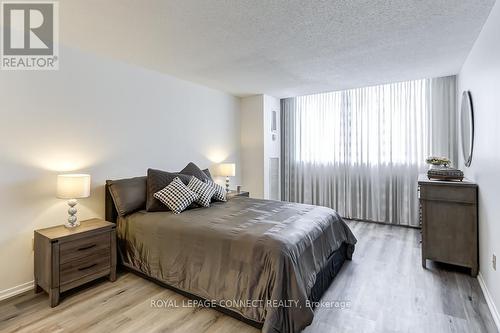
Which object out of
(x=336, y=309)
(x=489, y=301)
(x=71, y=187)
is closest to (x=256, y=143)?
(x=71, y=187)

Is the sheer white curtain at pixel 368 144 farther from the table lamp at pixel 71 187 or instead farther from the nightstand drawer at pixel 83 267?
the table lamp at pixel 71 187

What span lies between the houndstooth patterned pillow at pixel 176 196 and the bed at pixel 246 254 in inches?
4.6

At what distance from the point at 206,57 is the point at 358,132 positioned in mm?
3115

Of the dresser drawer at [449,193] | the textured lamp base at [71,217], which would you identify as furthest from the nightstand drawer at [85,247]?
the dresser drawer at [449,193]

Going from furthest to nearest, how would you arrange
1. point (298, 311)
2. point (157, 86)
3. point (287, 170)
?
point (287, 170) → point (157, 86) → point (298, 311)

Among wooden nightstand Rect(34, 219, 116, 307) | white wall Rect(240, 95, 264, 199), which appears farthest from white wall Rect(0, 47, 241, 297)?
white wall Rect(240, 95, 264, 199)

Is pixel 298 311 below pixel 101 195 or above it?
below

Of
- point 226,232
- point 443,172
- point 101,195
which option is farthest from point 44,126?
point 443,172

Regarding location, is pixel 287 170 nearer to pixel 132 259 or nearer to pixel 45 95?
pixel 132 259

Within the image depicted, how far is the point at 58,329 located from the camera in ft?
6.43

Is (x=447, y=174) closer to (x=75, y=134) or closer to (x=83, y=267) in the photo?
(x=83, y=267)

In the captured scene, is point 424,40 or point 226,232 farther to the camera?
point 424,40

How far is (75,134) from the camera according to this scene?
113 inches

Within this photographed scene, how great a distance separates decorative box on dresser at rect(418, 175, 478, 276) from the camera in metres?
2.73
